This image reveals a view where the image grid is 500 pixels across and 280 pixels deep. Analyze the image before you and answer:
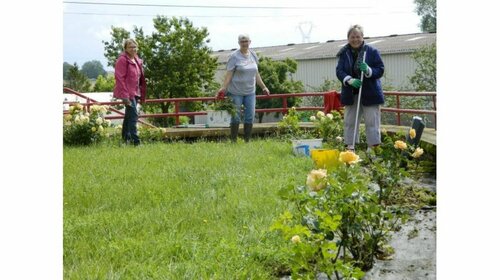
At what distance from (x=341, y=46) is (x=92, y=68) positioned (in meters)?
0.73

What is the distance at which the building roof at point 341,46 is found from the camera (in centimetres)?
173

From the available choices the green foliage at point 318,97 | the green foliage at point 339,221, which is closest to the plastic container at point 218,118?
the green foliage at point 318,97

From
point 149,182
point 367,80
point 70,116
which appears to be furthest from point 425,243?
point 70,116

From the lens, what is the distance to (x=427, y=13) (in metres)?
1.76

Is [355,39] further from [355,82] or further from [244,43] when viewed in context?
[244,43]

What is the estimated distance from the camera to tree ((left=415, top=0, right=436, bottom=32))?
1.73 m

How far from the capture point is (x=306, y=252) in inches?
60.8

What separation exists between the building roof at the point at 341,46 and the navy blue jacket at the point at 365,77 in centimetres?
4

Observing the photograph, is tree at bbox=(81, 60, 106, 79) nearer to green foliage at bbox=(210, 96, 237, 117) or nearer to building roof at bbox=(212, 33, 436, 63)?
building roof at bbox=(212, 33, 436, 63)

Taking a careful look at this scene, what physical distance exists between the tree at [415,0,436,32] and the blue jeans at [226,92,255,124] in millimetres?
2519

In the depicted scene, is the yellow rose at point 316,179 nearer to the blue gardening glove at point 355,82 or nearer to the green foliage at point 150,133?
the blue gardening glove at point 355,82

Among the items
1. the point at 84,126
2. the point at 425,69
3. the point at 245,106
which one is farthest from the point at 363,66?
the point at 245,106

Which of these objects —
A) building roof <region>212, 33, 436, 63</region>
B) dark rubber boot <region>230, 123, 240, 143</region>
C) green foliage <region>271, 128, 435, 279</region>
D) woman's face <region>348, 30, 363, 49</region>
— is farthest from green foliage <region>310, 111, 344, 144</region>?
green foliage <region>271, 128, 435, 279</region>
